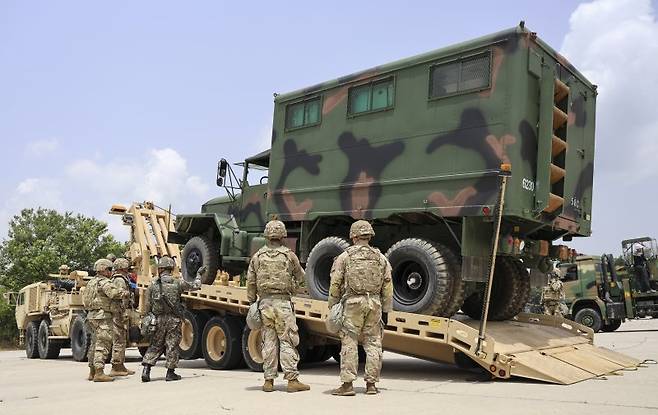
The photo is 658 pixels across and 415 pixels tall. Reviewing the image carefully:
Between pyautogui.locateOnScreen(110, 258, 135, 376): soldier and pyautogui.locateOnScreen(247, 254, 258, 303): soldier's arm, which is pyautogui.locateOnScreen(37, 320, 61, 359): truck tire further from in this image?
pyautogui.locateOnScreen(247, 254, 258, 303): soldier's arm

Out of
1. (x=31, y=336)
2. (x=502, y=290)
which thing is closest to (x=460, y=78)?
(x=502, y=290)

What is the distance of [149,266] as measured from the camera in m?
13.8

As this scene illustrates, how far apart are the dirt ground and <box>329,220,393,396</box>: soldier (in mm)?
313

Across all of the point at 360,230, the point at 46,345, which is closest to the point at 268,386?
the point at 360,230

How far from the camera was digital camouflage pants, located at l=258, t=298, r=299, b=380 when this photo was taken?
6.95m

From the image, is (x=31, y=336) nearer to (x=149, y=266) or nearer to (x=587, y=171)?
(x=149, y=266)

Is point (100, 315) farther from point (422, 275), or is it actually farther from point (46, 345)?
point (46, 345)

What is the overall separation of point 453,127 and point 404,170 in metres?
0.85

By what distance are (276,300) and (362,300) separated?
100 centimetres

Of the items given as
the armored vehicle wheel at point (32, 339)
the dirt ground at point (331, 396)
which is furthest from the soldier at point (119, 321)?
the armored vehicle wheel at point (32, 339)

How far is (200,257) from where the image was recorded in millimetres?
11508

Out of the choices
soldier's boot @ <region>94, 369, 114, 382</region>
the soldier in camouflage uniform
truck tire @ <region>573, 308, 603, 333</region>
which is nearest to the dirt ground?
soldier's boot @ <region>94, 369, 114, 382</region>

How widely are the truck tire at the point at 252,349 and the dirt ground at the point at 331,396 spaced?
0.16 m

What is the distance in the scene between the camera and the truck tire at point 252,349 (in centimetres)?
931
